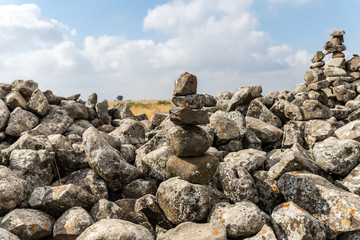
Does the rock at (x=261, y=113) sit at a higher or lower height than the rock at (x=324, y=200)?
higher

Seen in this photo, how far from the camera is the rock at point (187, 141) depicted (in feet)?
26.2

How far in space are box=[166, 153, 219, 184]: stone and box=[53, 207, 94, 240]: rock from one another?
8.79 feet

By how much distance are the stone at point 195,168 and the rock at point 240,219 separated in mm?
1240

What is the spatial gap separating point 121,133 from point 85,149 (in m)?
3.36

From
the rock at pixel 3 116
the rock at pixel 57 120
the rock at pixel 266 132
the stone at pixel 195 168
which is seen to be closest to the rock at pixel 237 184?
the stone at pixel 195 168

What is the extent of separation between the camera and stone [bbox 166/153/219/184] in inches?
311

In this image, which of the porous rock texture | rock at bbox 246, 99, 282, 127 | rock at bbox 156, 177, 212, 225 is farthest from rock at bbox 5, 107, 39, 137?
rock at bbox 246, 99, 282, 127

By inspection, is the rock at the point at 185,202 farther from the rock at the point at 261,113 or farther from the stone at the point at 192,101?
the rock at the point at 261,113

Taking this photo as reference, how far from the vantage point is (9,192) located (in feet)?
22.8

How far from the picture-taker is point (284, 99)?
14922mm

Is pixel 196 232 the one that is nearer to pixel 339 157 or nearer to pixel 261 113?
pixel 339 157

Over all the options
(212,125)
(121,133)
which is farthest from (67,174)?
(212,125)

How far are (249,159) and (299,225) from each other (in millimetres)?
3384

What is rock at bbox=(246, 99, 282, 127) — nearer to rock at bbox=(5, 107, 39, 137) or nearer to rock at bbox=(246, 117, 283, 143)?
rock at bbox=(246, 117, 283, 143)
